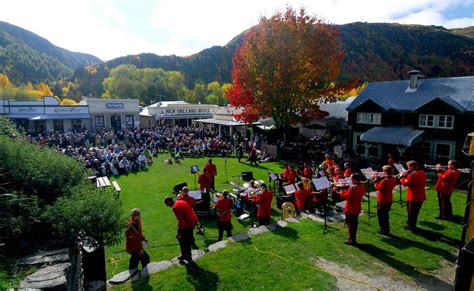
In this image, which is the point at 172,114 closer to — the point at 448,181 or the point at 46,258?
the point at 448,181

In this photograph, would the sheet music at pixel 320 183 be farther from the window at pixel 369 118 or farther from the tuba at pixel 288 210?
the window at pixel 369 118

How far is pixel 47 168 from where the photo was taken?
650 cm

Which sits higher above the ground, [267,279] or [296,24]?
[296,24]

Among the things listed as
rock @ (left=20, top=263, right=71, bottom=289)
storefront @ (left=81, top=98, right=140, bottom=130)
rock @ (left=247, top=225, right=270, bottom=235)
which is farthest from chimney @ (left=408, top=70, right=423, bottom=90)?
storefront @ (left=81, top=98, right=140, bottom=130)

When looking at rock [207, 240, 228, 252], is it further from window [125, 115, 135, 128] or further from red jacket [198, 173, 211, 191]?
window [125, 115, 135, 128]

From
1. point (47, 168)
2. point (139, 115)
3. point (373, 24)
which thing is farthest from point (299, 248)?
→ point (373, 24)

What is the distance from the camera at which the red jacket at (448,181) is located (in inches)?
354

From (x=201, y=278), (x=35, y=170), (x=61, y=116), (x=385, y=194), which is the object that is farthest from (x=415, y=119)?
(x=61, y=116)

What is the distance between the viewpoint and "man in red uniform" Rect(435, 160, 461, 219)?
9016 mm

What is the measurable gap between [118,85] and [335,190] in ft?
252

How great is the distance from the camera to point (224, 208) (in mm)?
8805

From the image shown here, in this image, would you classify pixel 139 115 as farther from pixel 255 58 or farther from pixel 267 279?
pixel 267 279

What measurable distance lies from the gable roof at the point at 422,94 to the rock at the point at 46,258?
71.2ft

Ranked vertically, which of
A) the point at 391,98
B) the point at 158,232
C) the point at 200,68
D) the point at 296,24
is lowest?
the point at 158,232
